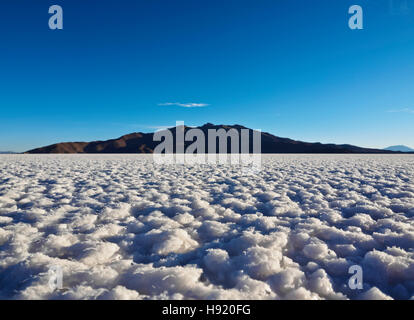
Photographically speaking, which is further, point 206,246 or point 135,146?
point 135,146

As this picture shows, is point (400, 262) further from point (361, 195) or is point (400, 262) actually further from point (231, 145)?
point (231, 145)

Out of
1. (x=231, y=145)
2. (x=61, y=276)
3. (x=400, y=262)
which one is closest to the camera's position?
(x=61, y=276)

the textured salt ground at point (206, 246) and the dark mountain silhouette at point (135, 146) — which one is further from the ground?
the dark mountain silhouette at point (135, 146)

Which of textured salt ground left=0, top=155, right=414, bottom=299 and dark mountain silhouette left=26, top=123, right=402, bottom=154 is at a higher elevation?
dark mountain silhouette left=26, top=123, right=402, bottom=154

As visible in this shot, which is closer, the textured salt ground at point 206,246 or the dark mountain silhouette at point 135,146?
the textured salt ground at point 206,246

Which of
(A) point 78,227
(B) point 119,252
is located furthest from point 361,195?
(A) point 78,227

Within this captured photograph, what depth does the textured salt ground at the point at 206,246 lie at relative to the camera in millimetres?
2150

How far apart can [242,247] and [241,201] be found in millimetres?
2094

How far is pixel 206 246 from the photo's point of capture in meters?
2.94

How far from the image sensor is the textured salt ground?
215 centimetres

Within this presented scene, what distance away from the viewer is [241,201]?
4945 millimetres

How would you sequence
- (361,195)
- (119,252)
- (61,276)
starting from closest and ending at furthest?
(61,276) < (119,252) < (361,195)

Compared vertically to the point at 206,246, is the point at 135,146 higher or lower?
higher

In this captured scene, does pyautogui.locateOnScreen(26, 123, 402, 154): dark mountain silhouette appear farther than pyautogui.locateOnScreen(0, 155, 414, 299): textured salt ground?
Yes
